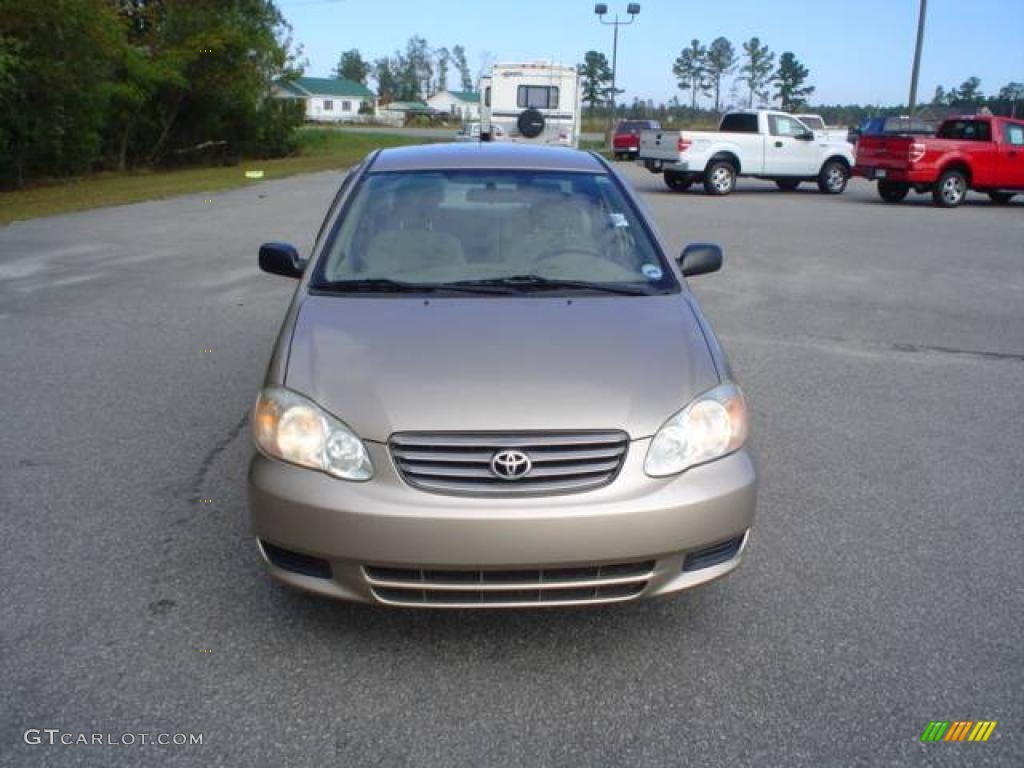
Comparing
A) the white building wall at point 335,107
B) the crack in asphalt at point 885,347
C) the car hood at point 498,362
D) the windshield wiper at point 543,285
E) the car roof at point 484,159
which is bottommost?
the crack in asphalt at point 885,347

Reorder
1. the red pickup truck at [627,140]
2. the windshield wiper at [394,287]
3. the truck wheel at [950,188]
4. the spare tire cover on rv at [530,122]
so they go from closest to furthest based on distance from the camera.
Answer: the windshield wiper at [394,287]
the truck wheel at [950,188]
the spare tire cover on rv at [530,122]
the red pickup truck at [627,140]

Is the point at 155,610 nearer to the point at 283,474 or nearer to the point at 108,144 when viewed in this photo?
the point at 283,474

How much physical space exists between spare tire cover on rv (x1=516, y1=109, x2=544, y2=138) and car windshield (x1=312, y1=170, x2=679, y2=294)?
20655mm

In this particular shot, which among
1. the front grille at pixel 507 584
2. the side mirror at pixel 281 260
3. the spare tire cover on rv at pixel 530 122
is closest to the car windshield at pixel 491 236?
the side mirror at pixel 281 260

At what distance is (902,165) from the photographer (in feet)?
66.3

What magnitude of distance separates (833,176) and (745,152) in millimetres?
2926

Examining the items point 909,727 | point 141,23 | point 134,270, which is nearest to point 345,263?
point 909,727

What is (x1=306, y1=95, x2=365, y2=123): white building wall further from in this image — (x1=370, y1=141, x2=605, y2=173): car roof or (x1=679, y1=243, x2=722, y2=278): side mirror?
(x1=679, y1=243, x2=722, y2=278): side mirror

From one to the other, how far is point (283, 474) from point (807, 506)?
2590mm

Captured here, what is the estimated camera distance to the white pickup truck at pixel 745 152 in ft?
72.8

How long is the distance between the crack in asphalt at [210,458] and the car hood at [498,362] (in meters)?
1.33

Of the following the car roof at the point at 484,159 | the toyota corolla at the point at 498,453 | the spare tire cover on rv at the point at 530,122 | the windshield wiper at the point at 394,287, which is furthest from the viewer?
the spare tire cover on rv at the point at 530,122

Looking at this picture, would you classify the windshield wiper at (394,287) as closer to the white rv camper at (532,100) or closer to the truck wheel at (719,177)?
the truck wheel at (719,177)

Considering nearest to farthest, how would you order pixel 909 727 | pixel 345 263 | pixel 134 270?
pixel 909 727
pixel 345 263
pixel 134 270
